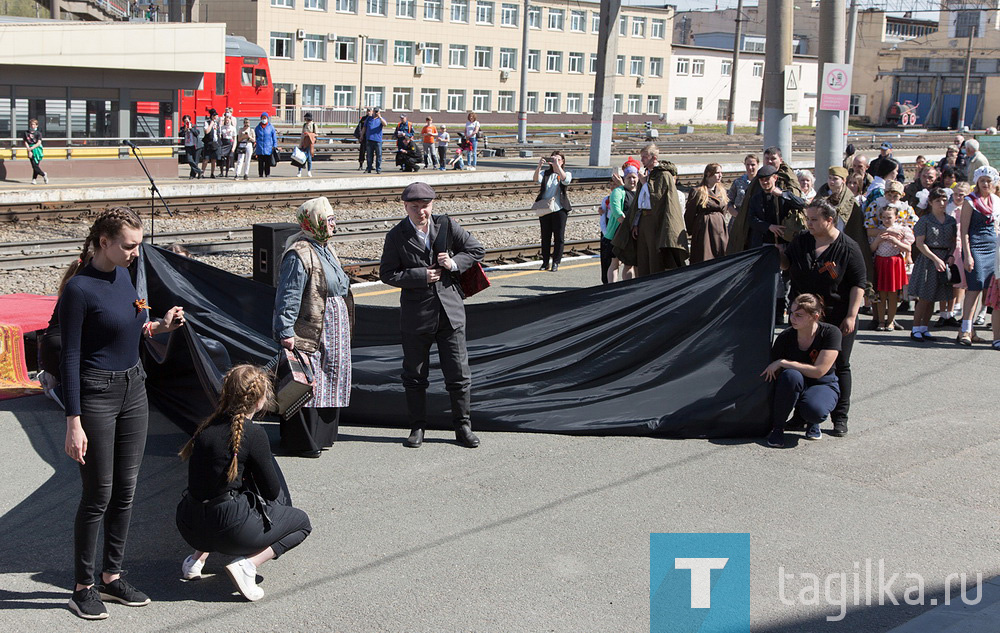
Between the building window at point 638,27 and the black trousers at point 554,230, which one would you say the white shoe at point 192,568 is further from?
the building window at point 638,27

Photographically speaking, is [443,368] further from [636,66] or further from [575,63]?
[636,66]

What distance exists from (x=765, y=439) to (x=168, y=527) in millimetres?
→ 4137

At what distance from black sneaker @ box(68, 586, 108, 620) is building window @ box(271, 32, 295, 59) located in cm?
6381

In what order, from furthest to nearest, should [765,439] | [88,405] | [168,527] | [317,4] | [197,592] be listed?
1. [317,4]
2. [765,439]
3. [168,527]
4. [197,592]
5. [88,405]

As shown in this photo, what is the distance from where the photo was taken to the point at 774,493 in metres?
6.56

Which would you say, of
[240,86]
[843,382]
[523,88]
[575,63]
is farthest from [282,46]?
[843,382]

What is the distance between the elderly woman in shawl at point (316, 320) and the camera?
6.77 m

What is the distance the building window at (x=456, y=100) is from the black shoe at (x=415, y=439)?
225ft

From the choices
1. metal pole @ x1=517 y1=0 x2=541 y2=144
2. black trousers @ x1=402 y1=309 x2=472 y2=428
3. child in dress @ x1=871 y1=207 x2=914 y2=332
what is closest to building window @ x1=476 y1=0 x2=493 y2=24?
metal pole @ x1=517 y1=0 x2=541 y2=144

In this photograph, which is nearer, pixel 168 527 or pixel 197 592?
pixel 197 592

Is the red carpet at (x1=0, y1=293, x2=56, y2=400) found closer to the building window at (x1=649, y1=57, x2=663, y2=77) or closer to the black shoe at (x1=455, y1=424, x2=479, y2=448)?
the black shoe at (x1=455, y1=424, x2=479, y2=448)

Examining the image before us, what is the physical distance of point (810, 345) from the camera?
7512 mm

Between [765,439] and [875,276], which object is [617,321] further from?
[875,276]

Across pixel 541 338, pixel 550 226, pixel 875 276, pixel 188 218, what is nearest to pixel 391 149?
pixel 188 218
